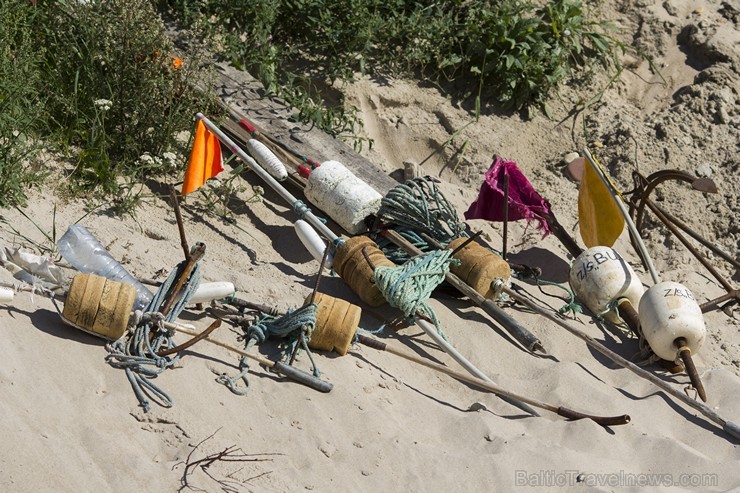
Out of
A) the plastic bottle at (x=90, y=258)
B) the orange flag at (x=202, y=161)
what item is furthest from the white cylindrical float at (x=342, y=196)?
the plastic bottle at (x=90, y=258)

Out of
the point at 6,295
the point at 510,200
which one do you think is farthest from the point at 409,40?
the point at 6,295

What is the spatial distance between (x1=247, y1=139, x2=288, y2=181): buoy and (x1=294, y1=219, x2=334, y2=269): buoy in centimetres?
56

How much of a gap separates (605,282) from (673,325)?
498 millimetres

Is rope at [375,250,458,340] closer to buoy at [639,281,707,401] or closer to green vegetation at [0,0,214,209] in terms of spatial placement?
buoy at [639,281,707,401]

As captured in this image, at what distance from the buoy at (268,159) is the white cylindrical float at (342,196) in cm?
16

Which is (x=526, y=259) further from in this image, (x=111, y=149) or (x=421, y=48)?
(x=111, y=149)

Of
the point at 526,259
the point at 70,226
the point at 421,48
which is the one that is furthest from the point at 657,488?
the point at 421,48

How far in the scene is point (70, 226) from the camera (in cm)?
431

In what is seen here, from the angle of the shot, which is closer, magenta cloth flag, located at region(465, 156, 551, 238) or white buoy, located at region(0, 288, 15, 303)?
white buoy, located at region(0, 288, 15, 303)

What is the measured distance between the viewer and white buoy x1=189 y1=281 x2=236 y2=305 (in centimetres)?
409

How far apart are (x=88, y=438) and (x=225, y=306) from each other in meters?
1.12

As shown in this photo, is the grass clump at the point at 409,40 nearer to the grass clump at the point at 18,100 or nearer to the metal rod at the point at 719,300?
the grass clump at the point at 18,100

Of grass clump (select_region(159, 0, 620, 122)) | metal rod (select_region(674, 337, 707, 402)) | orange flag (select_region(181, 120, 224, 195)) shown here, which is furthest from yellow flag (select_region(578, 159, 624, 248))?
orange flag (select_region(181, 120, 224, 195))

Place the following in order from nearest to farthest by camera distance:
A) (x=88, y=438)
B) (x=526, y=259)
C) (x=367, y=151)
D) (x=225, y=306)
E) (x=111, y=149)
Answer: (x=88, y=438) < (x=225, y=306) < (x=111, y=149) < (x=526, y=259) < (x=367, y=151)
